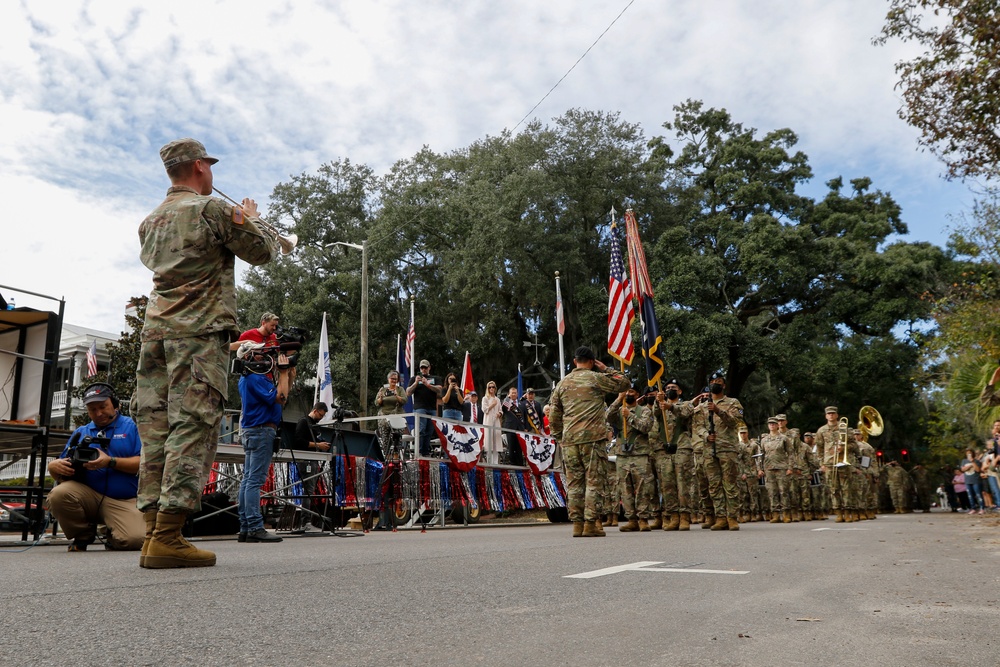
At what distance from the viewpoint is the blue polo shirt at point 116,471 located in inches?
279

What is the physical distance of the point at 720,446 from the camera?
12.9 meters

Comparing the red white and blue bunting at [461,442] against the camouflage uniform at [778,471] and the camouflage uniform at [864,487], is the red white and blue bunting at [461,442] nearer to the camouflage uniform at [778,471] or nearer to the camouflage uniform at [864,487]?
the camouflage uniform at [778,471]

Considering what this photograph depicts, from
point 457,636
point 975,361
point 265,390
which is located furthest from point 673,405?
point 457,636

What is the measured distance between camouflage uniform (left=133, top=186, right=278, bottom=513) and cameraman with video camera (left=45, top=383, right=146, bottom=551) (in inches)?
92.4

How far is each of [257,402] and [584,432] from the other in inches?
155

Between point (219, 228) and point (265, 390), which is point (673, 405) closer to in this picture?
point (265, 390)

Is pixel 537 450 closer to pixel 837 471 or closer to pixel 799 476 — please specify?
pixel 799 476

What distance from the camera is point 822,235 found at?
3628 cm

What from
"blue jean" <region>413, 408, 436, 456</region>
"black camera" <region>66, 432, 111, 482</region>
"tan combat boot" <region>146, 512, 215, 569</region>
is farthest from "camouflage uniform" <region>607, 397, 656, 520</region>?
"tan combat boot" <region>146, 512, 215, 569</region>

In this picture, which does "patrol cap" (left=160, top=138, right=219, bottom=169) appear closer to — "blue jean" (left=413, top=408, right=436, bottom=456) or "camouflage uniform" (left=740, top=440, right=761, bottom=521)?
"blue jean" (left=413, top=408, right=436, bottom=456)

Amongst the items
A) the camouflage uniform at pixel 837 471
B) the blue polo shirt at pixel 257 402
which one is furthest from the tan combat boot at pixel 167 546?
the camouflage uniform at pixel 837 471

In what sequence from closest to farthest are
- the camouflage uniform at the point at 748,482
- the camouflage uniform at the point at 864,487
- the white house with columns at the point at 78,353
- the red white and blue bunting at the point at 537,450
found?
the red white and blue bunting at the point at 537,450 < the camouflage uniform at the point at 748,482 < the camouflage uniform at the point at 864,487 < the white house with columns at the point at 78,353

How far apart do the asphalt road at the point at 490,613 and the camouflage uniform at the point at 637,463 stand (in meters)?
7.75

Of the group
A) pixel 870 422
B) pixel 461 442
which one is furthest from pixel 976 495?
pixel 461 442
